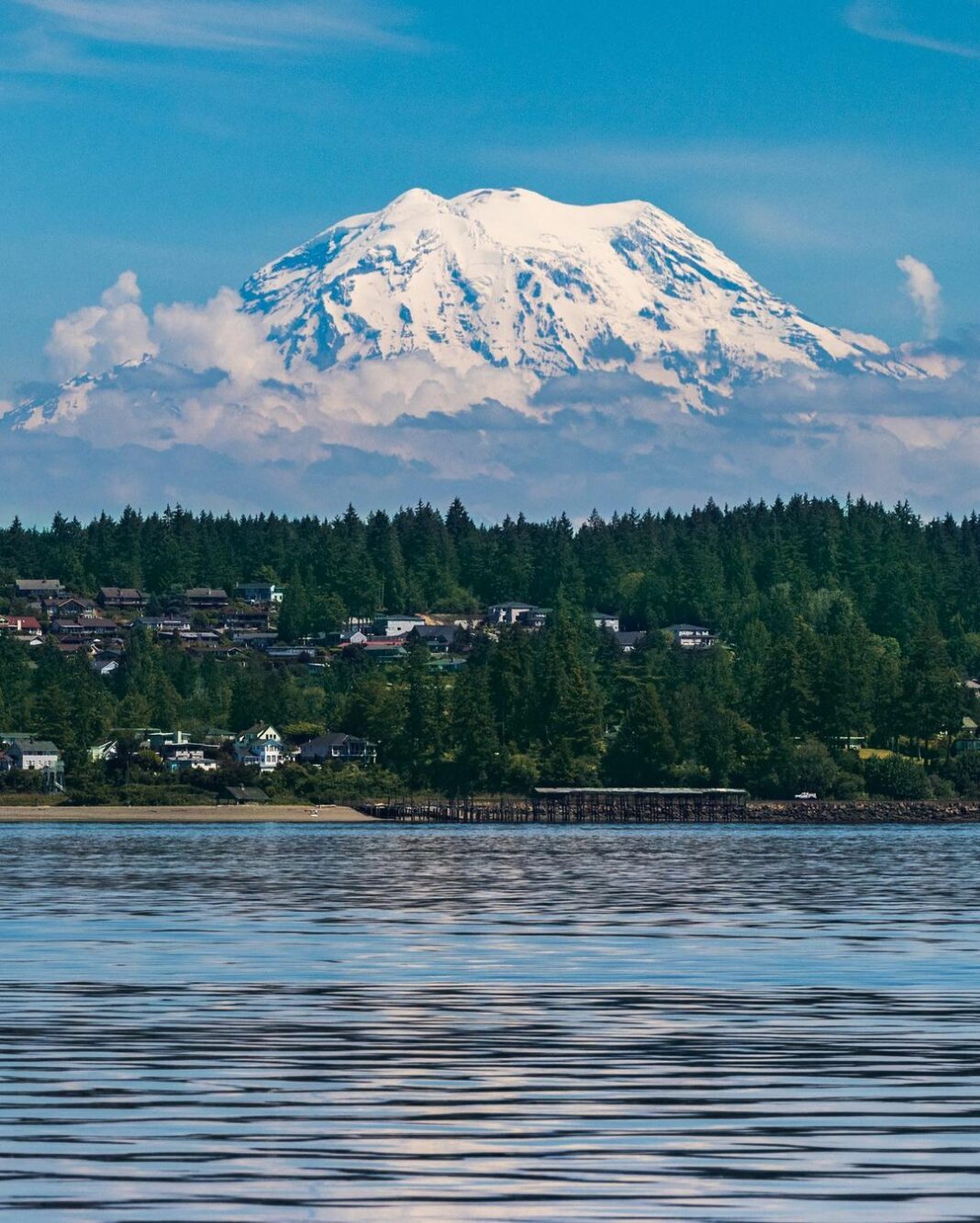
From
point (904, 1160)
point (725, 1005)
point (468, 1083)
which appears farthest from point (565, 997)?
point (904, 1160)

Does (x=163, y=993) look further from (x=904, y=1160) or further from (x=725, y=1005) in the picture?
(x=904, y=1160)

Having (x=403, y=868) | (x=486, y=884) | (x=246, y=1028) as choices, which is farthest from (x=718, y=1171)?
(x=403, y=868)

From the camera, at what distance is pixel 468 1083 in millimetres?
28172

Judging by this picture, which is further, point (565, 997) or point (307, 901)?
point (307, 901)

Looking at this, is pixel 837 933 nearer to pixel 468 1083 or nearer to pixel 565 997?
pixel 565 997

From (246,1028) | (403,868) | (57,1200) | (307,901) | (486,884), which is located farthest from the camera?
(403,868)

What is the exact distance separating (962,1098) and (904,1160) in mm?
4300

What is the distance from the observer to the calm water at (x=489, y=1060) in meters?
21.4

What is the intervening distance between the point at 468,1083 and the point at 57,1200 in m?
8.40

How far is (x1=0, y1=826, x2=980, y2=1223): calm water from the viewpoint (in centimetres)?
2138

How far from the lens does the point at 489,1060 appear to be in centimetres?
3061

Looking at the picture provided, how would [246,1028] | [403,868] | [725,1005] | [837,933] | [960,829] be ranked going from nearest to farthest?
[246,1028] → [725,1005] → [837,933] → [403,868] → [960,829]

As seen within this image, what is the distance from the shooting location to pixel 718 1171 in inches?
872

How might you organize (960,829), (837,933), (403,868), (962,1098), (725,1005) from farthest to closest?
(960,829)
(403,868)
(837,933)
(725,1005)
(962,1098)
